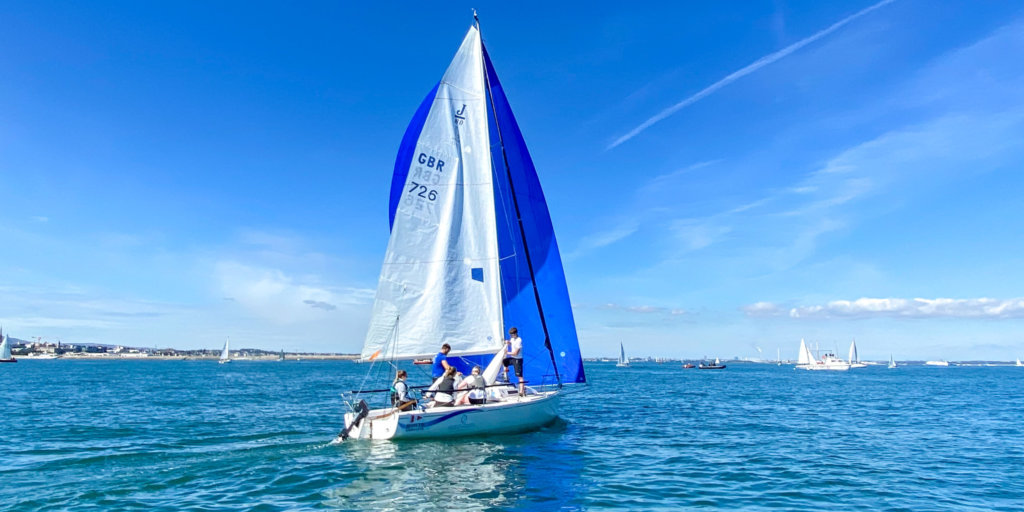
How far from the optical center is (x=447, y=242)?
1783 centimetres

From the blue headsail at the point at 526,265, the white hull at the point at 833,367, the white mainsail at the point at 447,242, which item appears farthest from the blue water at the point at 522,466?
the white hull at the point at 833,367

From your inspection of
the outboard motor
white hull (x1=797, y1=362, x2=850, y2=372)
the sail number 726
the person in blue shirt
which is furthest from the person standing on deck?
white hull (x1=797, y1=362, x2=850, y2=372)

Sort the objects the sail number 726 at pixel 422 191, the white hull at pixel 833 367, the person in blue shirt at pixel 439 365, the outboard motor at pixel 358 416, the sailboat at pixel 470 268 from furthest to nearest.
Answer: the white hull at pixel 833 367 < the sail number 726 at pixel 422 191 < the person in blue shirt at pixel 439 365 < the sailboat at pixel 470 268 < the outboard motor at pixel 358 416

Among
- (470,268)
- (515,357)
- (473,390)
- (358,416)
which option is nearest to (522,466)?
(473,390)

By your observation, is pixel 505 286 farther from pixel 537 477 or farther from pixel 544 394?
pixel 537 477

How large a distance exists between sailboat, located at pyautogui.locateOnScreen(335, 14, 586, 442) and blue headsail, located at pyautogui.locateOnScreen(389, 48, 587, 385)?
0.11 ft

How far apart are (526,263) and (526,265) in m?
0.07

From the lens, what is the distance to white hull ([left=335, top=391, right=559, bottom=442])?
15281 millimetres

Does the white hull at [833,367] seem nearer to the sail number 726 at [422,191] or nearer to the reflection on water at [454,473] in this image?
the reflection on water at [454,473]

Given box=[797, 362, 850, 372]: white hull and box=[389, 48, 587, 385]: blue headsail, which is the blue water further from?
box=[797, 362, 850, 372]: white hull

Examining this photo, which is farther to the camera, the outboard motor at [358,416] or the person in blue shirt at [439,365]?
the person in blue shirt at [439,365]

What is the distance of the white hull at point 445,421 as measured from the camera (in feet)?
50.1

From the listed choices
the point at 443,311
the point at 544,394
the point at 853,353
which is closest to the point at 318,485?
the point at 443,311

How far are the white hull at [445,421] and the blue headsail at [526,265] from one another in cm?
287
